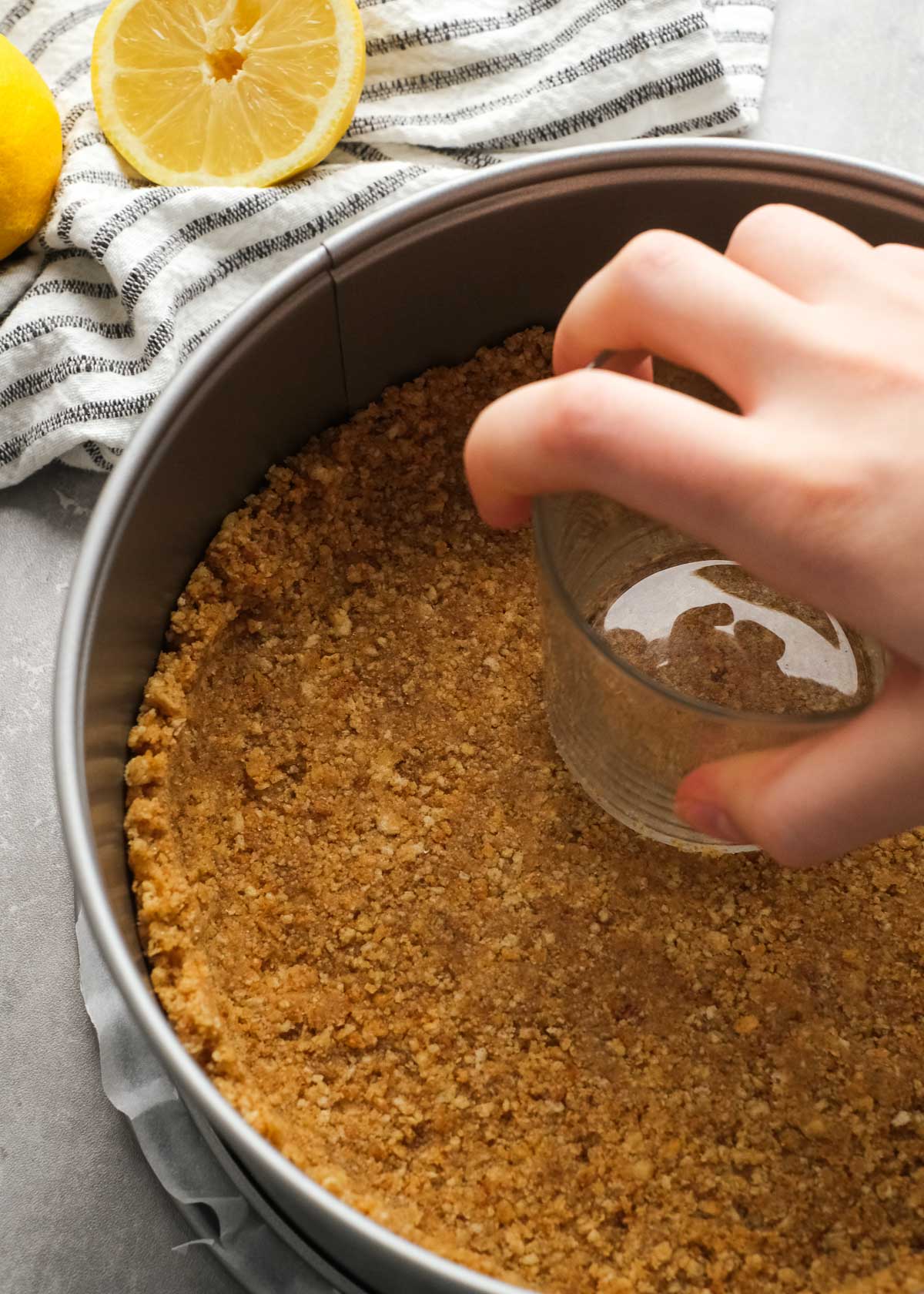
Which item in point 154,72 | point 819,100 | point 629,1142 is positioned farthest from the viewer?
point 819,100

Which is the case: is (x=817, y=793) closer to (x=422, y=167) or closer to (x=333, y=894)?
(x=333, y=894)

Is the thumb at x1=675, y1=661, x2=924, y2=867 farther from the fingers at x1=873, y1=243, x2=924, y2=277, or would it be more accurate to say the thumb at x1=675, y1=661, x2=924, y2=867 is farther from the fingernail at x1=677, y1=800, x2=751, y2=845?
the fingers at x1=873, y1=243, x2=924, y2=277

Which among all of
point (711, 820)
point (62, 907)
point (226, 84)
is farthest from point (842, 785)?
point (226, 84)

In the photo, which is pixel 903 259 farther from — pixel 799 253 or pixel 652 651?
pixel 652 651

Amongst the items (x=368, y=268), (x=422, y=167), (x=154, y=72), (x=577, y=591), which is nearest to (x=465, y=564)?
(x=577, y=591)

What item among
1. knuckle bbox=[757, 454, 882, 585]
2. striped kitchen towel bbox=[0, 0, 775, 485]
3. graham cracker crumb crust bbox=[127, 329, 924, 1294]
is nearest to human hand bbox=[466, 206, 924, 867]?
knuckle bbox=[757, 454, 882, 585]

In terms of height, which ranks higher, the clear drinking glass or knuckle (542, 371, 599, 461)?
knuckle (542, 371, 599, 461)

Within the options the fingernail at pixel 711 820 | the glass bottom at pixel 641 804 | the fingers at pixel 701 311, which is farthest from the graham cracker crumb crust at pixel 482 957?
the fingers at pixel 701 311
